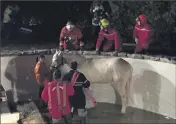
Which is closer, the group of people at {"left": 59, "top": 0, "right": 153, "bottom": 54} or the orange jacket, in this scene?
the orange jacket

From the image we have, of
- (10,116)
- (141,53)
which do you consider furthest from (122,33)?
(10,116)

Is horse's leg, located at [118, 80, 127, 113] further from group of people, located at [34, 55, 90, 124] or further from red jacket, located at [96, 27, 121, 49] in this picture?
group of people, located at [34, 55, 90, 124]

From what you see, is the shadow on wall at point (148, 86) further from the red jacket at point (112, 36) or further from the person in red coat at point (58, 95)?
the person in red coat at point (58, 95)

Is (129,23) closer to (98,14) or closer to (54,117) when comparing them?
(98,14)

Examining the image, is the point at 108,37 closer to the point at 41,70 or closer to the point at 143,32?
the point at 143,32

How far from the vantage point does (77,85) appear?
10.0m

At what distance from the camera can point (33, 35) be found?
48.8ft

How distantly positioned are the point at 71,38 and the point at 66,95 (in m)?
2.65

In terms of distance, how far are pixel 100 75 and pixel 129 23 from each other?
334 centimetres

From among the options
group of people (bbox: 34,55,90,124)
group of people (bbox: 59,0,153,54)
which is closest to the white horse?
group of people (bbox: 59,0,153,54)

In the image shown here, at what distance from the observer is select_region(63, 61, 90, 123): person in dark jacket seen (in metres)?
10.0

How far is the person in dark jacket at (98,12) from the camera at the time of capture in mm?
14102

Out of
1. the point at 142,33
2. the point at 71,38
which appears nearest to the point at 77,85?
the point at 71,38

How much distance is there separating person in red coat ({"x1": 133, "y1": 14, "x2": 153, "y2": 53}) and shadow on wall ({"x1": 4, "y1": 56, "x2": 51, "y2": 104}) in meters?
2.59
